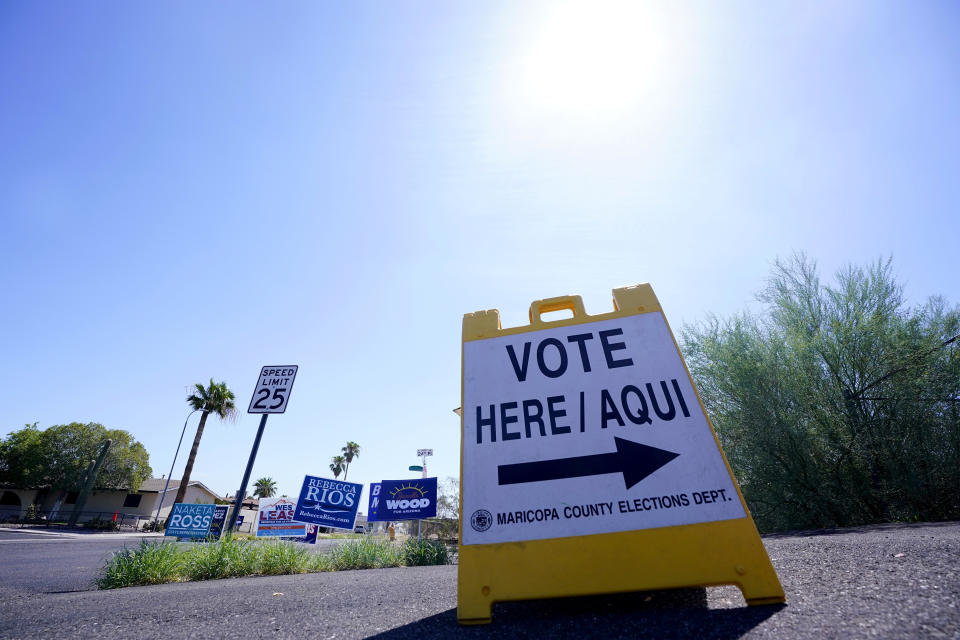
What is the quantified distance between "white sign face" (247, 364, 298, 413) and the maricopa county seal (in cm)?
642

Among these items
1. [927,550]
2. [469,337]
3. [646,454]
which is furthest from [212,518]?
[927,550]

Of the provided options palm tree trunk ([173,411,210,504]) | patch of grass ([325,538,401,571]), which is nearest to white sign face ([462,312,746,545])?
patch of grass ([325,538,401,571])

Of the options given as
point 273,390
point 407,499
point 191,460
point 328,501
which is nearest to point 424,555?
point 407,499

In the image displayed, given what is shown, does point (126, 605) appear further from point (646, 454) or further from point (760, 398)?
point (760, 398)

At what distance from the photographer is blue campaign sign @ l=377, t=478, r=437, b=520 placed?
1107 centimetres

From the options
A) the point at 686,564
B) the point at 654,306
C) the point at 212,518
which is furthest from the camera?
the point at 212,518

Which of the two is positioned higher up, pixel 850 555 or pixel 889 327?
pixel 889 327

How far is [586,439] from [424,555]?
6596mm

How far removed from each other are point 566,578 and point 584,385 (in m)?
0.98

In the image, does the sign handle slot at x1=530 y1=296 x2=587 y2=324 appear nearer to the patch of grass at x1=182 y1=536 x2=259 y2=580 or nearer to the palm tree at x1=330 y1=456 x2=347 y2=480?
the patch of grass at x1=182 y1=536 x2=259 y2=580

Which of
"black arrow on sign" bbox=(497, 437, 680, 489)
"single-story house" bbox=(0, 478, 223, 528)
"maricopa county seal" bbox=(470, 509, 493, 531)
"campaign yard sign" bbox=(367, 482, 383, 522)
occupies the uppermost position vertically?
"single-story house" bbox=(0, 478, 223, 528)

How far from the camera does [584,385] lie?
2322 millimetres

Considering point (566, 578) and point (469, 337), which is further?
point (469, 337)

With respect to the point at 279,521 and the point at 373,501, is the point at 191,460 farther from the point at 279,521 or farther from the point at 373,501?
the point at 373,501
